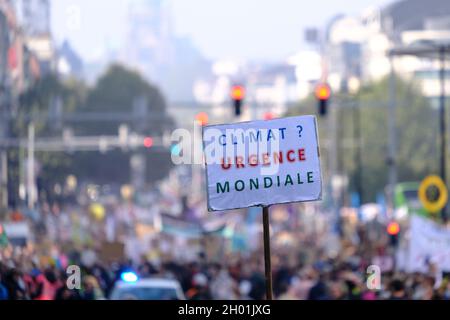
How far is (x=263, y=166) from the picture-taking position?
36.0 ft

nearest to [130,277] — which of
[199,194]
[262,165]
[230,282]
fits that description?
[230,282]

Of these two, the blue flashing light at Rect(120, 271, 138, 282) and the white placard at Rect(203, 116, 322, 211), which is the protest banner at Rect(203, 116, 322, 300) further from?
the blue flashing light at Rect(120, 271, 138, 282)

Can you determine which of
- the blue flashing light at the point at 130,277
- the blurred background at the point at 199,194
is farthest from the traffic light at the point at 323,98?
the blue flashing light at the point at 130,277

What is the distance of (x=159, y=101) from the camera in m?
117

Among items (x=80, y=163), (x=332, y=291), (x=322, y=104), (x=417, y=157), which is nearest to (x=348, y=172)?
(x=417, y=157)

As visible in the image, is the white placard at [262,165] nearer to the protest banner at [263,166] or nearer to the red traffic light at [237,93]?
the protest banner at [263,166]

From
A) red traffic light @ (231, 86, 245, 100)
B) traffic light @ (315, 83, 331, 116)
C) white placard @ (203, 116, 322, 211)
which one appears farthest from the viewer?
traffic light @ (315, 83, 331, 116)

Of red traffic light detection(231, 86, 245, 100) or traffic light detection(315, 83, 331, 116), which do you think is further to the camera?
traffic light detection(315, 83, 331, 116)

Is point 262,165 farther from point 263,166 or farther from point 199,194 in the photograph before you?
point 199,194

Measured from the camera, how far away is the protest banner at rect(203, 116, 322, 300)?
10969 mm

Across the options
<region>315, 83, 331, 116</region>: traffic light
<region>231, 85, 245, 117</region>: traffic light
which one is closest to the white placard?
<region>231, 85, 245, 117</region>: traffic light

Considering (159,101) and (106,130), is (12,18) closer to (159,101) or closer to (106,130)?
(106,130)
